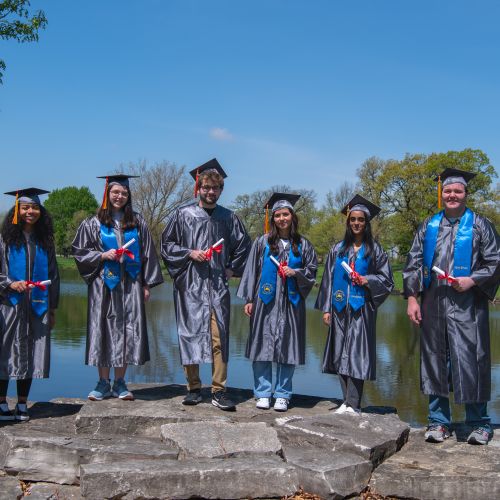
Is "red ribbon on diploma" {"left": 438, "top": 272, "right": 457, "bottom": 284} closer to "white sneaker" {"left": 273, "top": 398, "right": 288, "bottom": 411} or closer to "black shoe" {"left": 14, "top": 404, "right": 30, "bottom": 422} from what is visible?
"white sneaker" {"left": 273, "top": 398, "right": 288, "bottom": 411}

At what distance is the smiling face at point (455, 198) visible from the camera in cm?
523

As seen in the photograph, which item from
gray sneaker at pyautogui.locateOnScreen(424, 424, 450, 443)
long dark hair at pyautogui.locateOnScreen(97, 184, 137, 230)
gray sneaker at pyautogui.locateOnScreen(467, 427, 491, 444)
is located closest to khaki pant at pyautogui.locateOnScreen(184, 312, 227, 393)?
long dark hair at pyautogui.locateOnScreen(97, 184, 137, 230)

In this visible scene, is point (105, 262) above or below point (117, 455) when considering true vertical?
above

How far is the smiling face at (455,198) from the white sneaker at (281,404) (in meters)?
2.17

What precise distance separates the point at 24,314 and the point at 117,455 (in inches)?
70.6

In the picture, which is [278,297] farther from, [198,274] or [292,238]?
[198,274]

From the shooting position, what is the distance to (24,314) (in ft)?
18.0

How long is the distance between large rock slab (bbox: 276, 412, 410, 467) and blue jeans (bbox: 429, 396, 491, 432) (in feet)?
0.97

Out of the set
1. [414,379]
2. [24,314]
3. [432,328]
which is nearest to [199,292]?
[24,314]

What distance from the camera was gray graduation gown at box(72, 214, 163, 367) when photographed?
5699mm

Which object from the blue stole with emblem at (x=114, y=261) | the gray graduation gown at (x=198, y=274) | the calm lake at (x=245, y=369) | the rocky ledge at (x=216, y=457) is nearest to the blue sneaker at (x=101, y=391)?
the rocky ledge at (x=216, y=457)

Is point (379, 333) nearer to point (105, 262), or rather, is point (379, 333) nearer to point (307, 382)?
point (307, 382)

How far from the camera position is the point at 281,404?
5680mm

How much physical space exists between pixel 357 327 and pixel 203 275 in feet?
4.76
